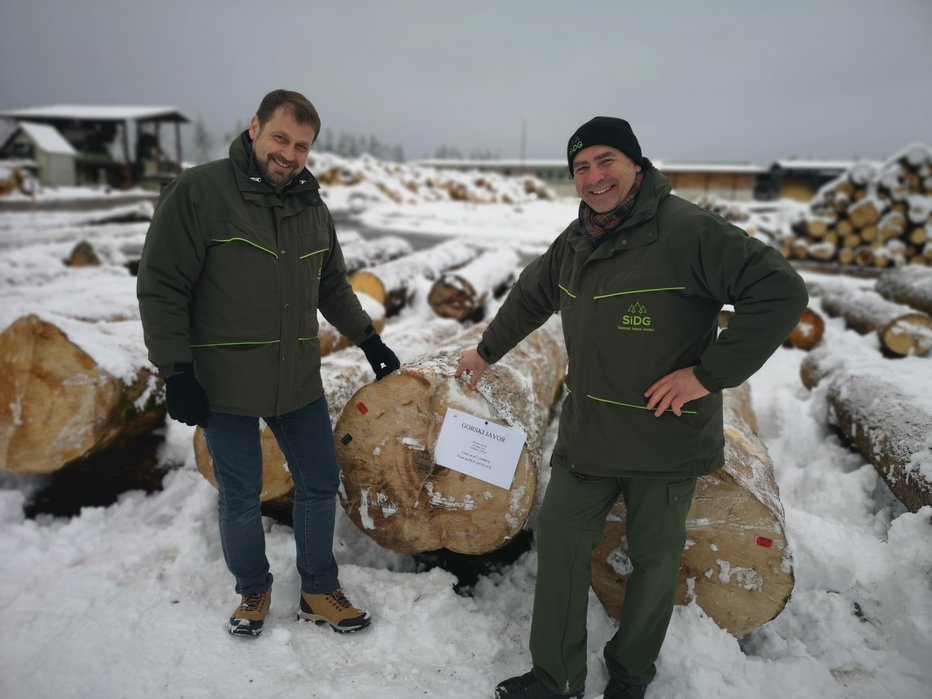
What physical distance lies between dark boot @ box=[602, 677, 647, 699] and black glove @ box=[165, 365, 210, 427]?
1.88 m

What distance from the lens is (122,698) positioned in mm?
2055

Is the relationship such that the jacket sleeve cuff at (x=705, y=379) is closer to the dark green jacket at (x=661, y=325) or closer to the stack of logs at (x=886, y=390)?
the dark green jacket at (x=661, y=325)

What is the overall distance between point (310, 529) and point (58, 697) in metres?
1.06

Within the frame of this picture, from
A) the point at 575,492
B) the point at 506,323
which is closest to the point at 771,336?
the point at 575,492

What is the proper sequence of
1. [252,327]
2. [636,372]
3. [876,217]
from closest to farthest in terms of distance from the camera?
[636,372] → [252,327] → [876,217]

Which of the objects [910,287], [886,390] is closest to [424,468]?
[886,390]

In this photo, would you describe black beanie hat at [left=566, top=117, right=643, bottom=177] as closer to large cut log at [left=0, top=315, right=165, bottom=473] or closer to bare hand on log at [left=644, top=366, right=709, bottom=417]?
bare hand on log at [left=644, top=366, right=709, bottom=417]

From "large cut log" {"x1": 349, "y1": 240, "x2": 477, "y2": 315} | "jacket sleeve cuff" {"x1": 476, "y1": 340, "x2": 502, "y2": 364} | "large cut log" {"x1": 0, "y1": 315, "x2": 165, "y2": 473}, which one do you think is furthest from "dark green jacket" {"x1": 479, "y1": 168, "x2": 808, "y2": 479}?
"large cut log" {"x1": 349, "y1": 240, "x2": 477, "y2": 315}

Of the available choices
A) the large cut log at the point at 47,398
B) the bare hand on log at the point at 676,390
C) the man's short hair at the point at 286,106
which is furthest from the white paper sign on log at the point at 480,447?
the large cut log at the point at 47,398

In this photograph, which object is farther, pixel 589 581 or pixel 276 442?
pixel 276 442

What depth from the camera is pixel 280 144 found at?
2.10m

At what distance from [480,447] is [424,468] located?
0.30 meters

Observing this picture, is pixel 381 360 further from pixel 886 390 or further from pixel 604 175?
pixel 886 390

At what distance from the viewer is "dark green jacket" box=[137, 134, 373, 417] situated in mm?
1996
